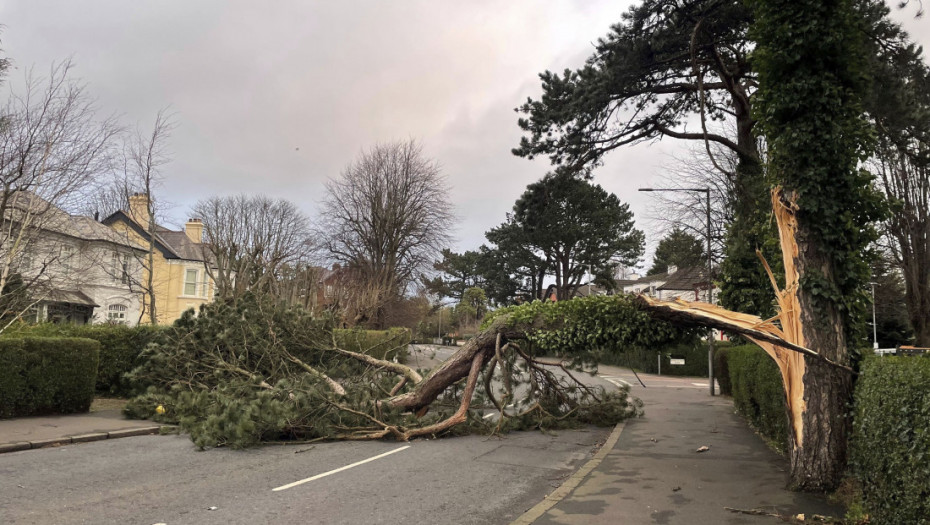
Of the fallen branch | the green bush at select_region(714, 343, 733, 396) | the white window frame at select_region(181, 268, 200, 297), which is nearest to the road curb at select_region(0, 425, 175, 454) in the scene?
the fallen branch

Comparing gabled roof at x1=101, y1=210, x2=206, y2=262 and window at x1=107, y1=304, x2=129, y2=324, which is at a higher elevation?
gabled roof at x1=101, y1=210, x2=206, y2=262

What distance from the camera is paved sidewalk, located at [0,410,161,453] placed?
9.97 m

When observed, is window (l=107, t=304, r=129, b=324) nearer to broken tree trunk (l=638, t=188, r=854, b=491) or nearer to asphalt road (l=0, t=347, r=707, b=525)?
asphalt road (l=0, t=347, r=707, b=525)

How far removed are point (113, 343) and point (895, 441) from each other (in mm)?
16509

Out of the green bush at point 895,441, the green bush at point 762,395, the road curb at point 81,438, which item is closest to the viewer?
the green bush at point 895,441

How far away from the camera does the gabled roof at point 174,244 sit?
36.7 meters

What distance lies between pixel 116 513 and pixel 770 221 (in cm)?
884

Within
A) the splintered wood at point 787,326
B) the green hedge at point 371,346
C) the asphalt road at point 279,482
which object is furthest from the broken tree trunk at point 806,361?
the green hedge at point 371,346

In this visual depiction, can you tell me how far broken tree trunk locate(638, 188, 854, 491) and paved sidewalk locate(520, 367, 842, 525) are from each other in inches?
18.3

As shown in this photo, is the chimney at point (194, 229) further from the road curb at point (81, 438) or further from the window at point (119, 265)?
the road curb at point (81, 438)

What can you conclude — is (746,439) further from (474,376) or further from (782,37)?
(782,37)

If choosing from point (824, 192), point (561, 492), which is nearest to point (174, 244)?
point (561, 492)

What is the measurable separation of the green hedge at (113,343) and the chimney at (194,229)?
3074 centimetres

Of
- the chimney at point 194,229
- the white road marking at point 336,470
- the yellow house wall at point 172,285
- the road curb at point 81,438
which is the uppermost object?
the chimney at point 194,229
